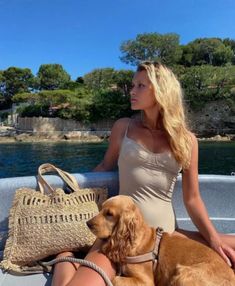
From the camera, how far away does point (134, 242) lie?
1.80 m

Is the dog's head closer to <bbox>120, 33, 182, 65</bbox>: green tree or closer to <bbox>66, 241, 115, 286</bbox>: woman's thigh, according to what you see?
<bbox>66, 241, 115, 286</bbox>: woman's thigh

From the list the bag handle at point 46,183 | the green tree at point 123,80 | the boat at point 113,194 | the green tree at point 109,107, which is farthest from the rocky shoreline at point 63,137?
the bag handle at point 46,183

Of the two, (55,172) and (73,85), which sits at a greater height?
(73,85)

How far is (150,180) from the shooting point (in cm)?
214

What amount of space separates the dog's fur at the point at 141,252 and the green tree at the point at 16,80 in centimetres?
6540

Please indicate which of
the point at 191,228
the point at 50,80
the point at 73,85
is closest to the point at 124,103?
the point at 73,85

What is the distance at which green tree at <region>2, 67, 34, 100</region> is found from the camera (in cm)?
6438

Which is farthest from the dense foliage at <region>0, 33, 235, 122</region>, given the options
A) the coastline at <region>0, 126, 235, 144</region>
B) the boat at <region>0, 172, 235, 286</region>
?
the boat at <region>0, 172, 235, 286</region>

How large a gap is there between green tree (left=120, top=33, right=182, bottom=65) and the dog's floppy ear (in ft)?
156

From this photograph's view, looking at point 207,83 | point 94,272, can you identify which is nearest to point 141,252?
point 94,272

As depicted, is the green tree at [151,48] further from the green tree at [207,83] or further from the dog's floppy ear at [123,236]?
the dog's floppy ear at [123,236]

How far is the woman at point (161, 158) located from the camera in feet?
6.97

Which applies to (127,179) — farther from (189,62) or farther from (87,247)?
(189,62)

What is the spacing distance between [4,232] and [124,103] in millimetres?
46950
